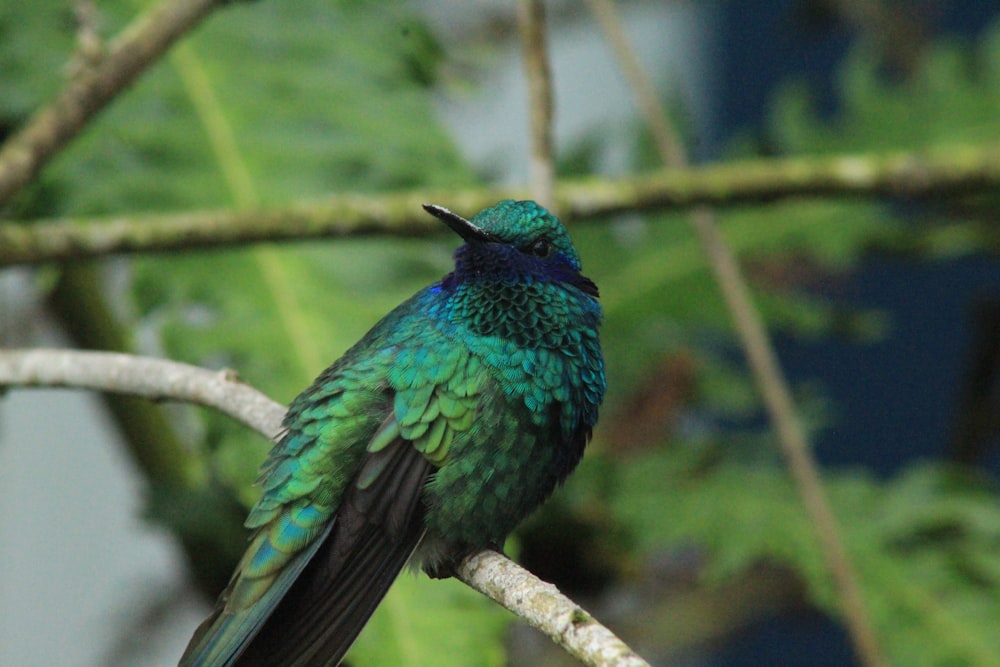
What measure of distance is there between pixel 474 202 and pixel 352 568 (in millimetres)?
1269

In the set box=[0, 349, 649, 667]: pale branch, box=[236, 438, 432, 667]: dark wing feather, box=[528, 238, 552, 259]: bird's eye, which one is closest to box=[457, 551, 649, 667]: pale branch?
box=[0, 349, 649, 667]: pale branch

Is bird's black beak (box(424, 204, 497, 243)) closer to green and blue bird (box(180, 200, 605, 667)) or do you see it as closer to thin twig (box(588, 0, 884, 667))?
green and blue bird (box(180, 200, 605, 667))

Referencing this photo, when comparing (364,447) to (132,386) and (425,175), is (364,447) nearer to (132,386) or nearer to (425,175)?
(132,386)

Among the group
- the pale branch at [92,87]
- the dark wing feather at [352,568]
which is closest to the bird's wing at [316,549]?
the dark wing feather at [352,568]

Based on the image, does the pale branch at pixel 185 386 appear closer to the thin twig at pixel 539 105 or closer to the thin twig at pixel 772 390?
the thin twig at pixel 539 105

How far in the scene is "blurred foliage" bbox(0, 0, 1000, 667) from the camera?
296 cm

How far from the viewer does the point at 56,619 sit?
20.5 feet

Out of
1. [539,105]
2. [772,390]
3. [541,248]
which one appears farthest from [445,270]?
[541,248]

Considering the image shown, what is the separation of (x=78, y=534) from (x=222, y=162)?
376 centimetres

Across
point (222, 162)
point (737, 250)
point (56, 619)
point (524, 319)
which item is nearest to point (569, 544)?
point (737, 250)

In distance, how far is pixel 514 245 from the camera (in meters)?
2.18

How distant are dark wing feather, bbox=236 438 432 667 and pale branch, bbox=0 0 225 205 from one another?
3.65 ft

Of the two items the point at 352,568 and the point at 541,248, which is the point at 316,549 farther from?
the point at 541,248

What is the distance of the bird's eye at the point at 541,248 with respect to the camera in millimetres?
2199
